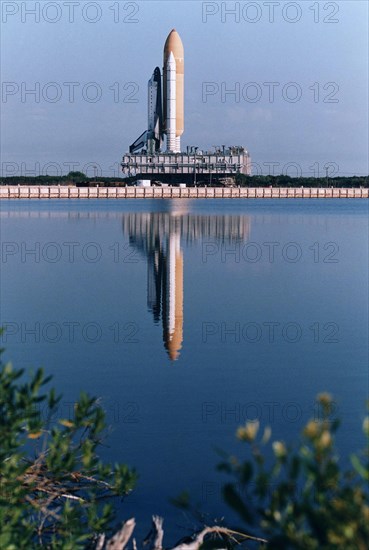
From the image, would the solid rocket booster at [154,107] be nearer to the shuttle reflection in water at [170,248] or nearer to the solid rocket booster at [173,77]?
the solid rocket booster at [173,77]

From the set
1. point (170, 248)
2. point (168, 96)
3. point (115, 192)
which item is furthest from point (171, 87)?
point (170, 248)

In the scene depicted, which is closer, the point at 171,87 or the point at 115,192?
the point at 171,87

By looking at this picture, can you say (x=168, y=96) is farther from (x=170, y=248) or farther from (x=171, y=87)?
(x=170, y=248)

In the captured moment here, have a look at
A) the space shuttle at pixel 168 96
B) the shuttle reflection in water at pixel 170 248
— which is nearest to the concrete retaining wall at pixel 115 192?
the space shuttle at pixel 168 96

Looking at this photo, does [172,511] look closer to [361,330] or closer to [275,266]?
[361,330]

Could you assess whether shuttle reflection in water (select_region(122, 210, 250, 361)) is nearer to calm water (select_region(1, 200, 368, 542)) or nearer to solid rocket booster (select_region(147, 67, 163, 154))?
calm water (select_region(1, 200, 368, 542))

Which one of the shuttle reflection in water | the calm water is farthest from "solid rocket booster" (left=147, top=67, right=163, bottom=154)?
the calm water
